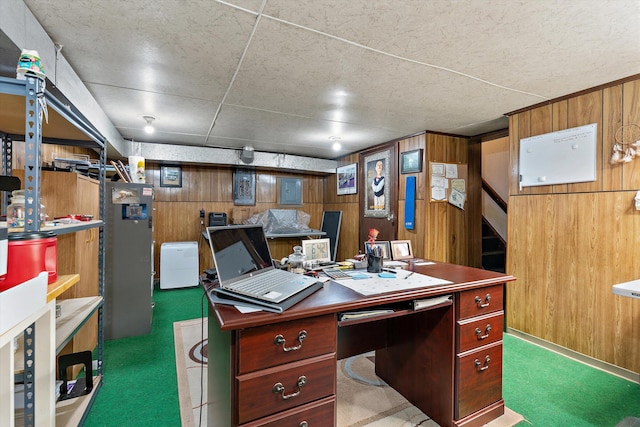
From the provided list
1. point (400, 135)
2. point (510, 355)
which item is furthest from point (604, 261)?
point (400, 135)

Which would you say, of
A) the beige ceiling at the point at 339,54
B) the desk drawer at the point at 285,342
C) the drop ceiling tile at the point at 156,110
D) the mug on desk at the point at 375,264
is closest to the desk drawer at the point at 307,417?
the desk drawer at the point at 285,342

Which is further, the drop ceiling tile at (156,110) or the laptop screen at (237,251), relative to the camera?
the drop ceiling tile at (156,110)

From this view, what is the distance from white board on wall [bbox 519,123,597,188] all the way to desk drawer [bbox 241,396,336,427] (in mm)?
2741

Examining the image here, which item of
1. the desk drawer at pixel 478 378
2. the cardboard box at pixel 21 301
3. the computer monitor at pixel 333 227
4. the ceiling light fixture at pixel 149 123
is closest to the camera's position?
the cardboard box at pixel 21 301

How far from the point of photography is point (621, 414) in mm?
1821

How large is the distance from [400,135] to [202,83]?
2622 mm

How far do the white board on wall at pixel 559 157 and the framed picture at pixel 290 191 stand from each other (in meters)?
3.88

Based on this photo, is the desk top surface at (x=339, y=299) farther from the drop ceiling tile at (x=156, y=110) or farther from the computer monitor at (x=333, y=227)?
the computer monitor at (x=333, y=227)

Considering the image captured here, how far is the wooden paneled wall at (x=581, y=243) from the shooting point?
7.26ft

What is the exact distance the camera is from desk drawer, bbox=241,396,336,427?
115 centimetres

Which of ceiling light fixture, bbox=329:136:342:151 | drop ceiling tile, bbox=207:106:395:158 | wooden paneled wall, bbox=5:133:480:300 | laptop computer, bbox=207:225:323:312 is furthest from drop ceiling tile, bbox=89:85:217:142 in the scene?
laptop computer, bbox=207:225:323:312

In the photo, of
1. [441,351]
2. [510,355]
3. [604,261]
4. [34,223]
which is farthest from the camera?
[510,355]

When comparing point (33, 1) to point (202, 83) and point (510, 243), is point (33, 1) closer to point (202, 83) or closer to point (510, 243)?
point (202, 83)

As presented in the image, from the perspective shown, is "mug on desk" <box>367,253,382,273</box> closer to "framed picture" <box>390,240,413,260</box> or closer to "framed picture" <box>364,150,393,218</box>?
"framed picture" <box>390,240,413,260</box>
